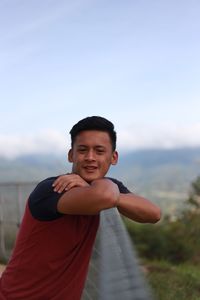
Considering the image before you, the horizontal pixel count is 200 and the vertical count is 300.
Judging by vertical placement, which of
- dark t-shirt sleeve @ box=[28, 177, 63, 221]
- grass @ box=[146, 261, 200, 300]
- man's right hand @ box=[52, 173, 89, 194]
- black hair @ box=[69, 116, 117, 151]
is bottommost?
grass @ box=[146, 261, 200, 300]

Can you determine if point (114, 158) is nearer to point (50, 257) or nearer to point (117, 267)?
point (50, 257)

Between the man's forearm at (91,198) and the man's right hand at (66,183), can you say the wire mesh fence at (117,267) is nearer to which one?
the man's forearm at (91,198)

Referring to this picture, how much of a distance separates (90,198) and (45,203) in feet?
0.68

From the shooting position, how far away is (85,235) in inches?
78.9

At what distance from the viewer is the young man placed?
1.90m

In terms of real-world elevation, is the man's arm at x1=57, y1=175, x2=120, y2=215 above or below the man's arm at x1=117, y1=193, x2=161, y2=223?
above

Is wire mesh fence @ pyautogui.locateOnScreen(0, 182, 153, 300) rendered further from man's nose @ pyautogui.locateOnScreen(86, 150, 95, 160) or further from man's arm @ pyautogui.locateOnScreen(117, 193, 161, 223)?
man's nose @ pyautogui.locateOnScreen(86, 150, 95, 160)

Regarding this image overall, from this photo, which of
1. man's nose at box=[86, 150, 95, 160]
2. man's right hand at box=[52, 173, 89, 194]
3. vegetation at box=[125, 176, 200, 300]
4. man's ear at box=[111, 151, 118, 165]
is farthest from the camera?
vegetation at box=[125, 176, 200, 300]

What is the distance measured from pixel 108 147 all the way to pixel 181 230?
1357cm

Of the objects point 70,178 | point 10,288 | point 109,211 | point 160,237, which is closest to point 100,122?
point 70,178

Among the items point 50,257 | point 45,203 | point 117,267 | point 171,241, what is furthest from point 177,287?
point 171,241

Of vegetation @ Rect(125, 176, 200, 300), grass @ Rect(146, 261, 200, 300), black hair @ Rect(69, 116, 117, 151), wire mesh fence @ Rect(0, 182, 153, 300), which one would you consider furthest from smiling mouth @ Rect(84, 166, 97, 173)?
vegetation @ Rect(125, 176, 200, 300)

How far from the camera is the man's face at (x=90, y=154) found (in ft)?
6.55

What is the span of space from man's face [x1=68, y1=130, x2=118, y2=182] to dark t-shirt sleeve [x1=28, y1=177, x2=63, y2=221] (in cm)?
13
